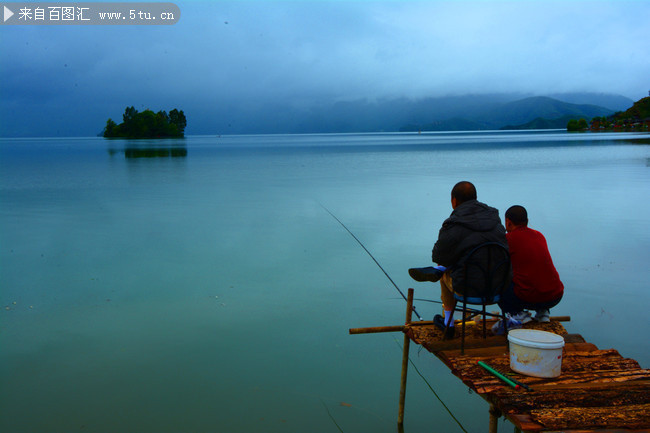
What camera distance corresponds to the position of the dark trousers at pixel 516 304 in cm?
454

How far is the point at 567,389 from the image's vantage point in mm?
3412

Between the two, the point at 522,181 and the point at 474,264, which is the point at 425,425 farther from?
the point at 522,181

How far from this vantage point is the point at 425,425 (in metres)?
4.92

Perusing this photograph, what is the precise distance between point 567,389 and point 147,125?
568 feet

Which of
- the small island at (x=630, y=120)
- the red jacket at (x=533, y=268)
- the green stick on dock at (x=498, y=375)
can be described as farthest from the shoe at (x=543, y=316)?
the small island at (x=630, y=120)

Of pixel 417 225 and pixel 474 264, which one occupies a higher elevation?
pixel 474 264

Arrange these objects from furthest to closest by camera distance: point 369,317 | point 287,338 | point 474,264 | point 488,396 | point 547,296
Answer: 1. point 369,317
2. point 287,338
3. point 547,296
4. point 474,264
5. point 488,396

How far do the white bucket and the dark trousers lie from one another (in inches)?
36.0

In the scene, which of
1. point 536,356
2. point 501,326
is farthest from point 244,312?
point 536,356

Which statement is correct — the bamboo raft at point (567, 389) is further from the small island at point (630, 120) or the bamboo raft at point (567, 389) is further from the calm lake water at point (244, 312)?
the small island at point (630, 120)

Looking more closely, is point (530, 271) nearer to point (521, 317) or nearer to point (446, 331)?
point (521, 317)

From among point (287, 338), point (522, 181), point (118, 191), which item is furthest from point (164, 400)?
point (522, 181)

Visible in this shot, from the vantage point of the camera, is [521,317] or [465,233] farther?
[521,317]

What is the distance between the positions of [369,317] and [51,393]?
3.84 metres
